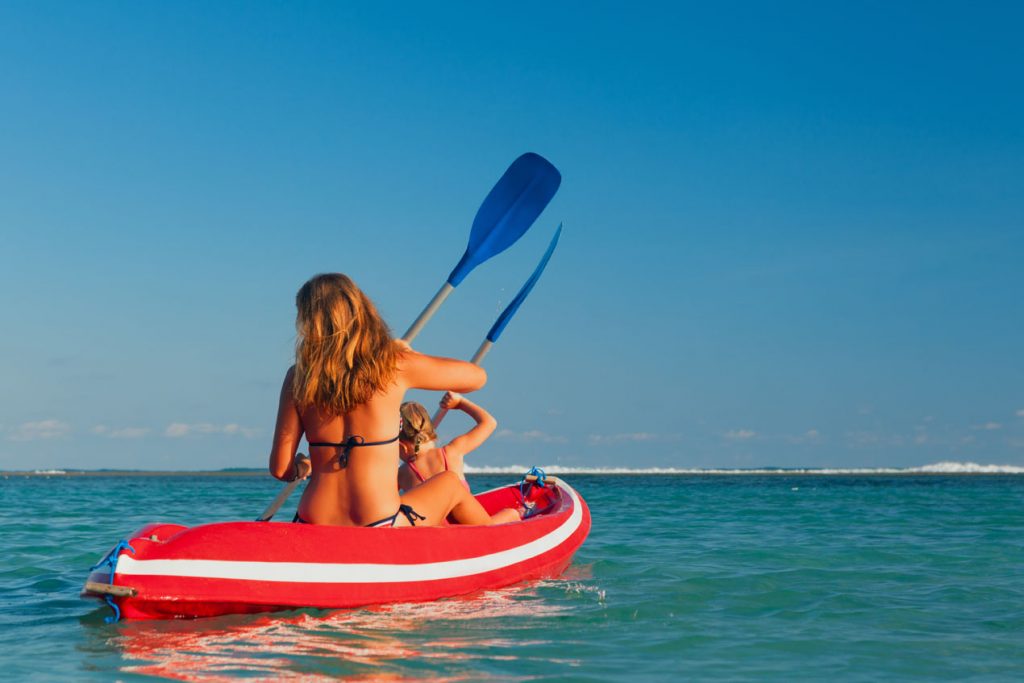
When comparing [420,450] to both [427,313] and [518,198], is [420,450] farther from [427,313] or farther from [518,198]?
[518,198]

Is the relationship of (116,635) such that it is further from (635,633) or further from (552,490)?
(552,490)

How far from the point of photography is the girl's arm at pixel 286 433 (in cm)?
453

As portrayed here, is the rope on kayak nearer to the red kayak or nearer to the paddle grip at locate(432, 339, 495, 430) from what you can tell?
the red kayak

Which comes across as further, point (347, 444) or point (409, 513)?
point (409, 513)

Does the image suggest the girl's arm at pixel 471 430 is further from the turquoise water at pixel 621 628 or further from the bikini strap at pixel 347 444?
the bikini strap at pixel 347 444

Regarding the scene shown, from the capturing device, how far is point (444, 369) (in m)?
4.55

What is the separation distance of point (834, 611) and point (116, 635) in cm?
384

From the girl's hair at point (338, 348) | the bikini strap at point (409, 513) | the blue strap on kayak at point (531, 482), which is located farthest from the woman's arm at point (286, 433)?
the blue strap on kayak at point (531, 482)

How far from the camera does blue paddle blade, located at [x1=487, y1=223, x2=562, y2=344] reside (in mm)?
7793

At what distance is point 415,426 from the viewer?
6234 mm

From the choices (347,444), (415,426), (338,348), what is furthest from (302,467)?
(415,426)

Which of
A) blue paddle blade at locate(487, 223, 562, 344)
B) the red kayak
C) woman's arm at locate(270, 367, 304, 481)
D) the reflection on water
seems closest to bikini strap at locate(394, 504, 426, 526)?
the red kayak

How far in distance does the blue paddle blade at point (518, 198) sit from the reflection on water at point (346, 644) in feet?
11.2

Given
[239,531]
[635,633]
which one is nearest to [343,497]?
[239,531]
